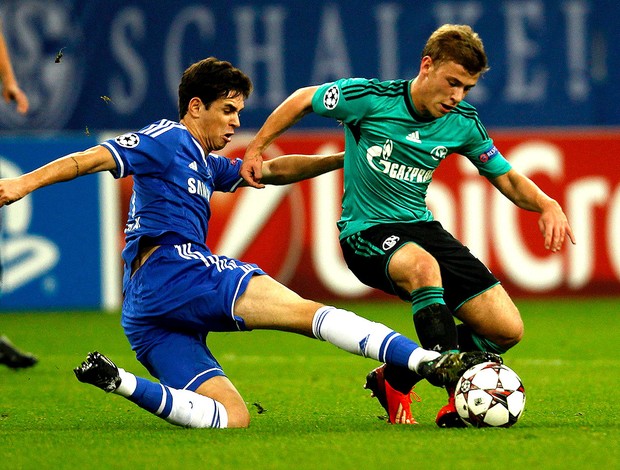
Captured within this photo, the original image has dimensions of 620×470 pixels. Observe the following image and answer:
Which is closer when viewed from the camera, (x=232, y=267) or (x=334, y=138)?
(x=232, y=267)

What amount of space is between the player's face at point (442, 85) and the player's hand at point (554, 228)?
0.60 meters

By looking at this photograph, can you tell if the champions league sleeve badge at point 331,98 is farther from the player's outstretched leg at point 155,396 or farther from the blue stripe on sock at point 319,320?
the player's outstretched leg at point 155,396

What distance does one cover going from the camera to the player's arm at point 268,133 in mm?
5375

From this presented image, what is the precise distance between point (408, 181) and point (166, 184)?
3.44 ft

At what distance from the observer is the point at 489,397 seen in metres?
4.78

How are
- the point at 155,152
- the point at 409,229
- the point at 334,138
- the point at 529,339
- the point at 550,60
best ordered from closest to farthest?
the point at 155,152, the point at 409,229, the point at 529,339, the point at 334,138, the point at 550,60

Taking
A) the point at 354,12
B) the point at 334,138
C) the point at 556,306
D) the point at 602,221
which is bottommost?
the point at 556,306

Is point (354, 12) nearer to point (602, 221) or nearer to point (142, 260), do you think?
point (602, 221)

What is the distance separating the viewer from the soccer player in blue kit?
475cm

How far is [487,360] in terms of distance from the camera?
192 inches

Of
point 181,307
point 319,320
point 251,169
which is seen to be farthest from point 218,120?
point 319,320

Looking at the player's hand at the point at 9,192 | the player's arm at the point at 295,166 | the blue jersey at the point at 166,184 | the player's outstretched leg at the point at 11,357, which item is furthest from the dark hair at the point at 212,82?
the player's outstretched leg at the point at 11,357

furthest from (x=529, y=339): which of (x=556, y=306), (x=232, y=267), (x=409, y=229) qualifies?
(x=232, y=267)

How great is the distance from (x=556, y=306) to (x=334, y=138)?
2396 millimetres
